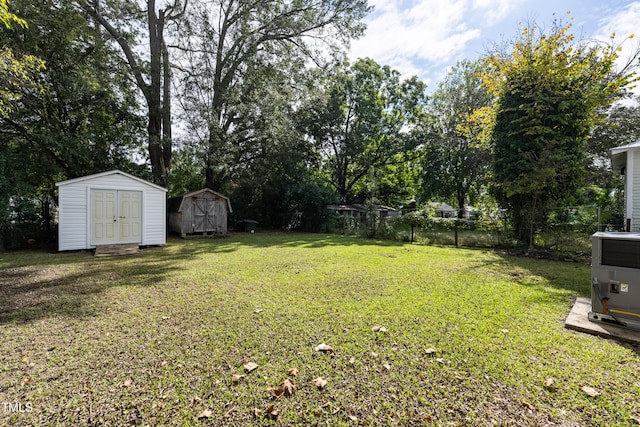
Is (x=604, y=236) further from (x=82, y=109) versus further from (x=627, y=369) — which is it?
(x=82, y=109)

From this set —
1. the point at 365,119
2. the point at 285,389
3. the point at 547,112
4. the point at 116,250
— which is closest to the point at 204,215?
the point at 116,250

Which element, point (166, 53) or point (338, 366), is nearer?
point (338, 366)

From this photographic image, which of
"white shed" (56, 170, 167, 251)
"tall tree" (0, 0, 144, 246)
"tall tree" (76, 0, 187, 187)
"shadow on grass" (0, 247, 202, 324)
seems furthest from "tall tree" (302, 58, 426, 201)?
"shadow on grass" (0, 247, 202, 324)

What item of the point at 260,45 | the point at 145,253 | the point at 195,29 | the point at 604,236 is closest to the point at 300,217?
the point at 145,253

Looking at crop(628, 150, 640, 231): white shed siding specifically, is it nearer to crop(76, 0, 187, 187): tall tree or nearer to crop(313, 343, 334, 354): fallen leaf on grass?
crop(313, 343, 334, 354): fallen leaf on grass

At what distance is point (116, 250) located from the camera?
8625 millimetres

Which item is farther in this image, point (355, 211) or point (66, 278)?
point (355, 211)

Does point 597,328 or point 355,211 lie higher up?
point 355,211

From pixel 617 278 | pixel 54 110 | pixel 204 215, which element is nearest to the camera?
pixel 617 278

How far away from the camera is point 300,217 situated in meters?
17.8

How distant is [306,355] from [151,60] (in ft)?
56.2

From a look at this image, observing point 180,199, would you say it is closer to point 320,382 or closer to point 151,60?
point 151,60

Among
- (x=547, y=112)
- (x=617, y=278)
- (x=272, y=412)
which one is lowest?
(x=272, y=412)

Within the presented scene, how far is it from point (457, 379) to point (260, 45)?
64.4 feet
